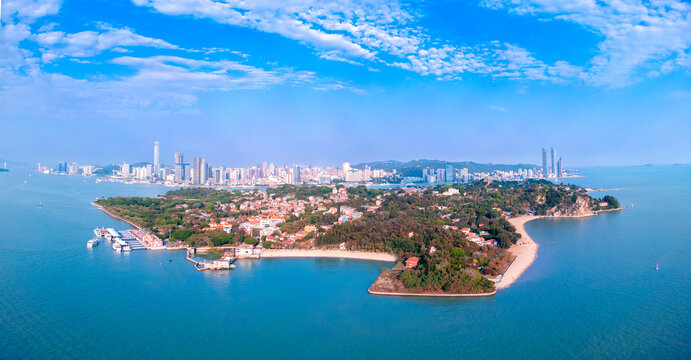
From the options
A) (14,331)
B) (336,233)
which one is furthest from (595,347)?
(14,331)

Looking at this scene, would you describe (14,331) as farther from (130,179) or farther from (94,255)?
(130,179)

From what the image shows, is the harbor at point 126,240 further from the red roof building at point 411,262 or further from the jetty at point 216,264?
the red roof building at point 411,262

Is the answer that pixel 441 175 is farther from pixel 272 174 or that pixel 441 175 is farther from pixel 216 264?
pixel 216 264

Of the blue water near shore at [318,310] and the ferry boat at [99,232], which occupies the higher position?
the ferry boat at [99,232]

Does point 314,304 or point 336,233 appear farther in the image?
point 336,233

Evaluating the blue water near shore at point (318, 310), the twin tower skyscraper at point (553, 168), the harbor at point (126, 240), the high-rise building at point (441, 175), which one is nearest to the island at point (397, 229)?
the harbor at point (126, 240)

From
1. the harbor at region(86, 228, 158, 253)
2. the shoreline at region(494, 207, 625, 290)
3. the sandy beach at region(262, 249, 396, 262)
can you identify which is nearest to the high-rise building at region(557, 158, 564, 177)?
the shoreline at region(494, 207, 625, 290)

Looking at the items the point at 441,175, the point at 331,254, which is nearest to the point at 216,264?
the point at 331,254
